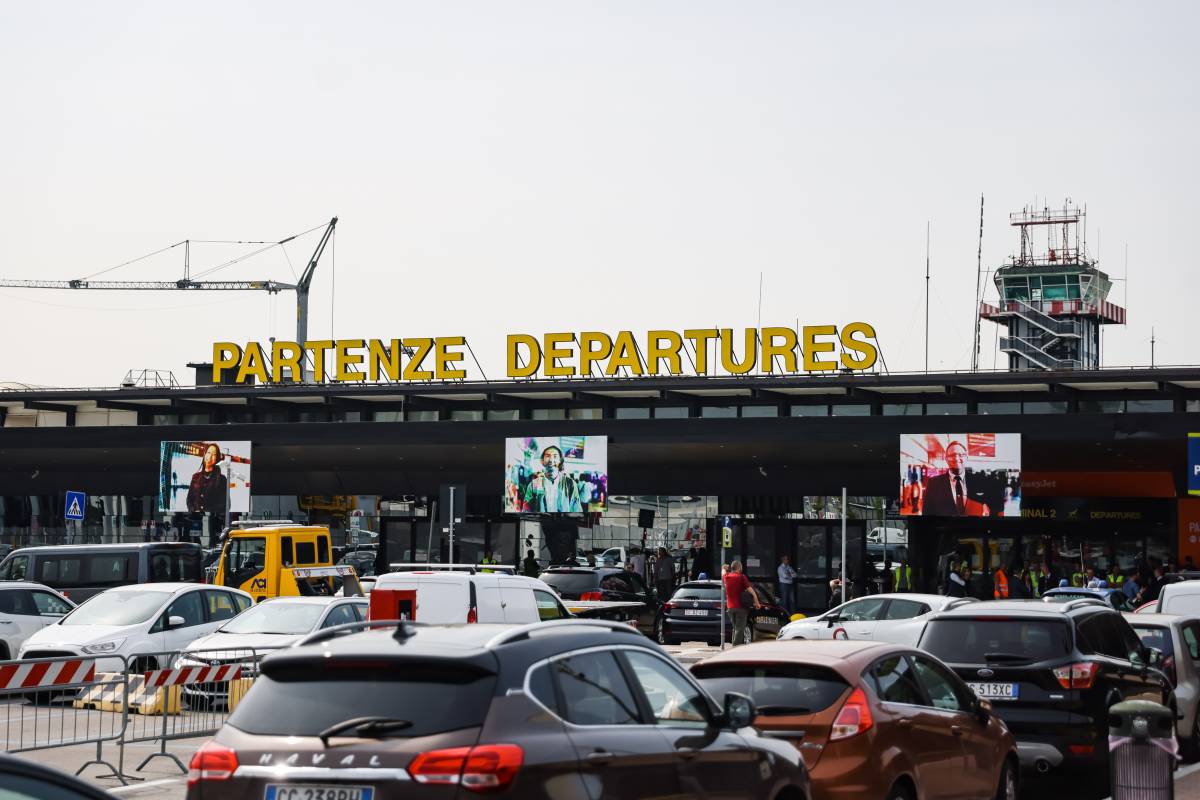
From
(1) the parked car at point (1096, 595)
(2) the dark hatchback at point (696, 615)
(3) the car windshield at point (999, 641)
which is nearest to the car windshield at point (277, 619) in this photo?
(3) the car windshield at point (999, 641)

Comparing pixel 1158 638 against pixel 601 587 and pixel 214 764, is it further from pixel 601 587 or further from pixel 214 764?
pixel 601 587

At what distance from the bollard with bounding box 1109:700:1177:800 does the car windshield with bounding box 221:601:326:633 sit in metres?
11.4

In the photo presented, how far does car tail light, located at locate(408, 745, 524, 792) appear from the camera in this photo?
20.5 feet

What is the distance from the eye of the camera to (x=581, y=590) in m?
32.3

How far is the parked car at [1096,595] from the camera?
89.7 ft

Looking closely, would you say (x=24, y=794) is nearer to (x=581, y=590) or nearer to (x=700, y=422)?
(x=581, y=590)

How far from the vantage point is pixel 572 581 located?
32.5 metres

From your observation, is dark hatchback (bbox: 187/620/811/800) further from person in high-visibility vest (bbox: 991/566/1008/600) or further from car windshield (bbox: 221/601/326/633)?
→ person in high-visibility vest (bbox: 991/566/1008/600)

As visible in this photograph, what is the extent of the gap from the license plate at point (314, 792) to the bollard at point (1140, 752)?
614 cm

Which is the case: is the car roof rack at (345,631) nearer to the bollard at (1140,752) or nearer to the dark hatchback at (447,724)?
the dark hatchback at (447,724)

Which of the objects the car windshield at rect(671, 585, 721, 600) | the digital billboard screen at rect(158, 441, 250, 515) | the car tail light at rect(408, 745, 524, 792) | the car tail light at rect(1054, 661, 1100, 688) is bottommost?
the car windshield at rect(671, 585, 721, 600)

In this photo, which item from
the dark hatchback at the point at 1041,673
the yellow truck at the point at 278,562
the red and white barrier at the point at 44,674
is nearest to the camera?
the dark hatchback at the point at 1041,673

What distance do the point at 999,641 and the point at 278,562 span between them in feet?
67.0

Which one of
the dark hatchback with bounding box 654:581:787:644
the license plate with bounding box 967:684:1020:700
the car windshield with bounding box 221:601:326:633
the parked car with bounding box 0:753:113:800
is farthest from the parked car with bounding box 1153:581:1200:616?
the parked car with bounding box 0:753:113:800
